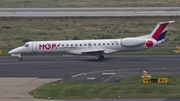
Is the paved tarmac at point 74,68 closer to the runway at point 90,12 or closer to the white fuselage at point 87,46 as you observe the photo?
the white fuselage at point 87,46

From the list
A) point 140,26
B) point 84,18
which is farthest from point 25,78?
point 84,18

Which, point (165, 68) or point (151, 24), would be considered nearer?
point (165, 68)

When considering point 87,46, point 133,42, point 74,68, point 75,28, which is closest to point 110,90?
point 74,68

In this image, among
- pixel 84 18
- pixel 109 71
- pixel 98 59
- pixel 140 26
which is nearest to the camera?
pixel 109 71

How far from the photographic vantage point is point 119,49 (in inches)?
2199

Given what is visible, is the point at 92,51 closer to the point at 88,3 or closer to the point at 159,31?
the point at 159,31

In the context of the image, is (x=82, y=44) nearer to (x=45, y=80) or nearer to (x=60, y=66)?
(x=60, y=66)

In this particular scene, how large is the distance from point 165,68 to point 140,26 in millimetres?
34965

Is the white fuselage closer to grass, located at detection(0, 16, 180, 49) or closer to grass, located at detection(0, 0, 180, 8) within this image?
grass, located at detection(0, 16, 180, 49)

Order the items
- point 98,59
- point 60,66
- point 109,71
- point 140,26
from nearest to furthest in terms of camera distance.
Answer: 1. point 109,71
2. point 60,66
3. point 98,59
4. point 140,26

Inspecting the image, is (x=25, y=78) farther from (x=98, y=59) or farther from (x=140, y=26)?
(x=140, y=26)

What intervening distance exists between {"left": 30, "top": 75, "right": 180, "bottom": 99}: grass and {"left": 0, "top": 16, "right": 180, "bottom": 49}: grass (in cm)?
2893

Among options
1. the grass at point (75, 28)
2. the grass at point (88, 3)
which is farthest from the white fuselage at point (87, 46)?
the grass at point (88, 3)

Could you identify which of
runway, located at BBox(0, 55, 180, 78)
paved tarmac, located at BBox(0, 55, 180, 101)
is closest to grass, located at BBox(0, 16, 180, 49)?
runway, located at BBox(0, 55, 180, 78)
